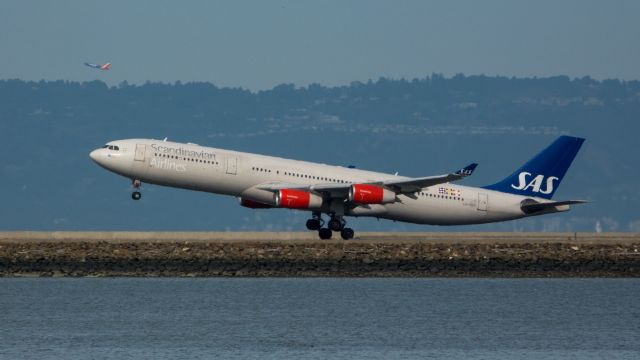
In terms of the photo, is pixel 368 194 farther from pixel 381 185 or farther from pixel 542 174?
pixel 542 174

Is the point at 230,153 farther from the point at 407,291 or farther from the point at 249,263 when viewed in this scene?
the point at 407,291

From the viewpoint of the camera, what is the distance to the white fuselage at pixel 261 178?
7375cm

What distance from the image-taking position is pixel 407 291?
211 feet

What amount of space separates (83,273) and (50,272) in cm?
139

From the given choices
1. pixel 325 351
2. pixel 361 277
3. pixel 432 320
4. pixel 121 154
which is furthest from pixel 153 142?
pixel 325 351

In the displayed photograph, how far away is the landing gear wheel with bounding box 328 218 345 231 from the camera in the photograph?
7669 centimetres

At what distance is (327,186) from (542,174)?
13.0 meters

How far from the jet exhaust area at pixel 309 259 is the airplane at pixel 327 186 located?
105 inches

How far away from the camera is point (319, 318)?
55062 millimetres

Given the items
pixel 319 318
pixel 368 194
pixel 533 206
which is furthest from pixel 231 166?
pixel 319 318

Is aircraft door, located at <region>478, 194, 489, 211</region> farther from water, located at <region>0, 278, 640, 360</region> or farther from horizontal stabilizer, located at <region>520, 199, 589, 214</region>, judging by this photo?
water, located at <region>0, 278, 640, 360</region>

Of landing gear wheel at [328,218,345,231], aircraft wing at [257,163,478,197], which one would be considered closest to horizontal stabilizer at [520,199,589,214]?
aircraft wing at [257,163,478,197]

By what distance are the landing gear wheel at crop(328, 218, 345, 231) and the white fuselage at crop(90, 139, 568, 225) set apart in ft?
2.07

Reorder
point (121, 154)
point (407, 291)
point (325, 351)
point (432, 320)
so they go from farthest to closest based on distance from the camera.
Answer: point (121, 154), point (407, 291), point (432, 320), point (325, 351)
